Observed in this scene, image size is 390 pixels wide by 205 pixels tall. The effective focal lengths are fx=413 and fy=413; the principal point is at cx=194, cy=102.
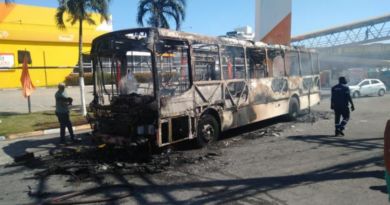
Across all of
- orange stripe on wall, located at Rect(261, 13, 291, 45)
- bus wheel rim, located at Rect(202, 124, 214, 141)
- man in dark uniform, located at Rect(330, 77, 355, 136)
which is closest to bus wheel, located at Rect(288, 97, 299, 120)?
man in dark uniform, located at Rect(330, 77, 355, 136)

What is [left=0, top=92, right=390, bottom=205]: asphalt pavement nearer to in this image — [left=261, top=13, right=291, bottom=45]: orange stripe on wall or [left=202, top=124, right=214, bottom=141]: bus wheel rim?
[left=202, top=124, right=214, bottom=141]: bus wheel rim

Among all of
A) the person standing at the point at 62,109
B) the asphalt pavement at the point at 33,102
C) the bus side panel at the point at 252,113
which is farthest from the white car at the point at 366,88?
the person standing at the point at 62,109

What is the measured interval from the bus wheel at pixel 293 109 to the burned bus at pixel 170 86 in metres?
2.62

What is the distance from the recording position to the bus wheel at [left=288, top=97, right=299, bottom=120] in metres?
14.5

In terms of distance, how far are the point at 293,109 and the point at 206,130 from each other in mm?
5675

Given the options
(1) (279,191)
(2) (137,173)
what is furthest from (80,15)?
(1) (279,191)

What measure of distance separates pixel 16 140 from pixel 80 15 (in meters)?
6.43

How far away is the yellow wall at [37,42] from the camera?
28.8 meters

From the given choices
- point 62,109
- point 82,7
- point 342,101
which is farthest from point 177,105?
Answer: point 82,7

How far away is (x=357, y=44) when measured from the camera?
51938 millimetres

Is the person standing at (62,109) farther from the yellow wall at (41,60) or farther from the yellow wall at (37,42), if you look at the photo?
the yellow wall at (37,42)

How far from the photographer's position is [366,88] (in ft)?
97.4

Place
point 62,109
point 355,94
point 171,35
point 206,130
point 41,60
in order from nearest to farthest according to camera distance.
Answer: point 171,35, point 206,130, point 62,109, point 355,94, point 41,60

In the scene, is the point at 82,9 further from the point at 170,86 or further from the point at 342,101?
the point at 342,101
